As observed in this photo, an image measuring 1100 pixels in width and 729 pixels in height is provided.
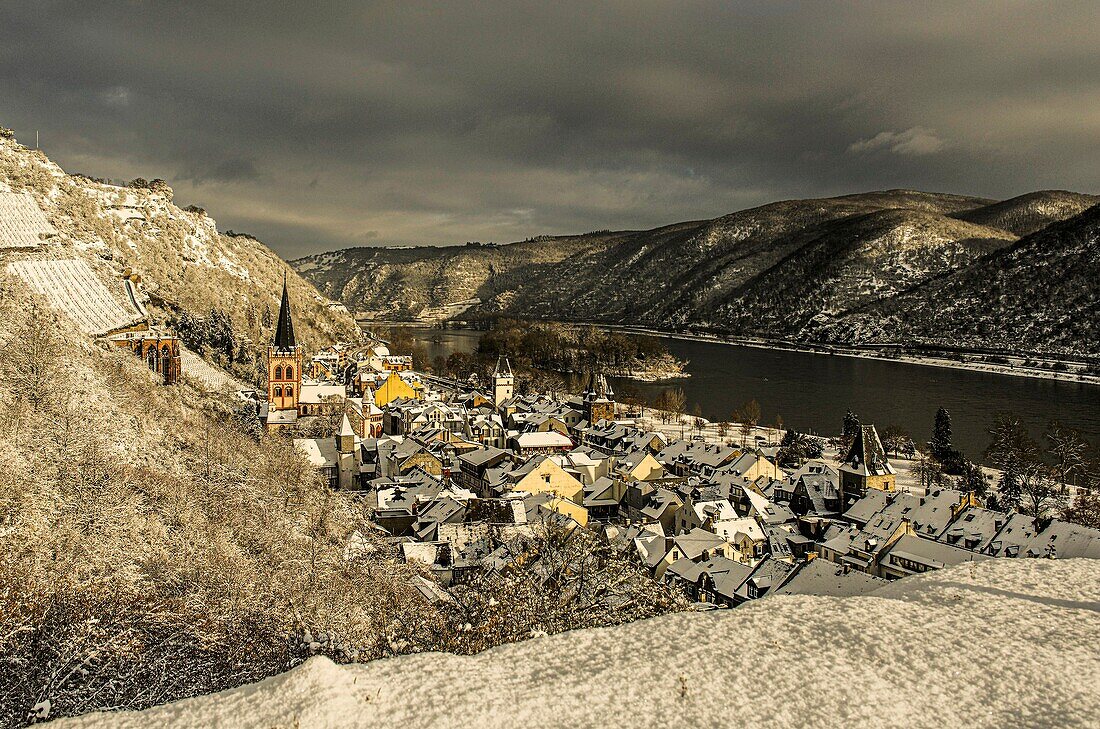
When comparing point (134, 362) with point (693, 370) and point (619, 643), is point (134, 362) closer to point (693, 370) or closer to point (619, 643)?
→ point (619, 643)

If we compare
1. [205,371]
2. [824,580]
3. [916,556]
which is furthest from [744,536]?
[205,371]

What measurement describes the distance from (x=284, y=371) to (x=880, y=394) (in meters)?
57.9

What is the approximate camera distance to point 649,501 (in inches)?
1238

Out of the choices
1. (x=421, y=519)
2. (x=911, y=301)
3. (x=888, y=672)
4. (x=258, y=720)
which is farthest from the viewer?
(x=911, y=301)

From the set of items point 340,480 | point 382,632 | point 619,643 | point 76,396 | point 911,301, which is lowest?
point 340,480

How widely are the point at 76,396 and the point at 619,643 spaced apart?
1311cm

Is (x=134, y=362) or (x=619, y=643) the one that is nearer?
(x=619, y=643)

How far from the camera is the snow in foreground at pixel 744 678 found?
584 cm

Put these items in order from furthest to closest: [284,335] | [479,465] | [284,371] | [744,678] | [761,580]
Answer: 1. [284,335]
2. [284,371]
3. [479,465]
4. [761,580]
5. [744,678]

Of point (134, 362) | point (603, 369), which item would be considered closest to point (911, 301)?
point (603, 369)

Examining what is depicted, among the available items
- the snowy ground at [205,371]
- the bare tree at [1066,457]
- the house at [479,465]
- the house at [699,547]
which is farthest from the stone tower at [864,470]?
the snowy ground at [205,371]

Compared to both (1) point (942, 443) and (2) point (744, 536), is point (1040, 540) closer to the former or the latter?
(2) point (744, 536)

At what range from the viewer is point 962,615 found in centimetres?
768

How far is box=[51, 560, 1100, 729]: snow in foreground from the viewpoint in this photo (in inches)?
230
